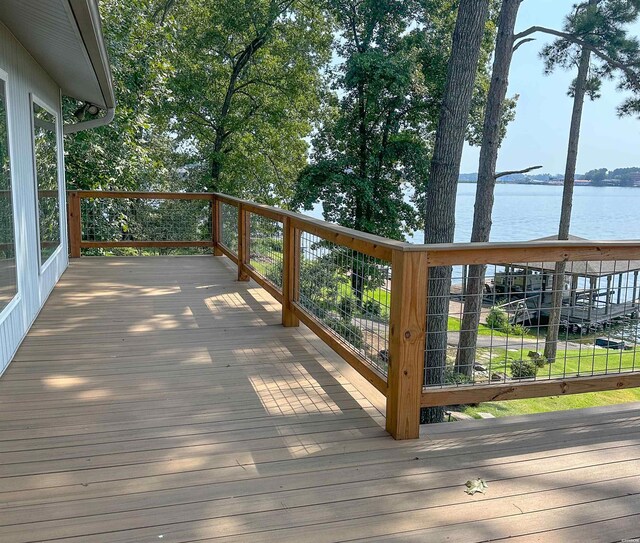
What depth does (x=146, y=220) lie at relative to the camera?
936 cm

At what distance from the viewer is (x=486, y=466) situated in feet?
8.38

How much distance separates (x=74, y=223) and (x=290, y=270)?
16.9ft

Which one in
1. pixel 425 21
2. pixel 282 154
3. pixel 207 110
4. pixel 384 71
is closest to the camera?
pixel 384 71

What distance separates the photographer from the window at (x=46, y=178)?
5.59 m

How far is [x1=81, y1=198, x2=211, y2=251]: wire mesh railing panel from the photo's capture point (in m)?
9.12

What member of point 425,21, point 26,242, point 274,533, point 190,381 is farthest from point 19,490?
point 425,21

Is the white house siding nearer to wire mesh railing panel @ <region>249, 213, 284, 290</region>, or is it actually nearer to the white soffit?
the white soffit

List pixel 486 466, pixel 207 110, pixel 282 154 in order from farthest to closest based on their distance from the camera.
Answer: pixel 282 154 < pixel 207 110 < pixel 486 466

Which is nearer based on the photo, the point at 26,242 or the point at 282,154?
the point at 26,242

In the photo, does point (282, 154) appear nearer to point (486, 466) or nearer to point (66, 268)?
point (66, 268)

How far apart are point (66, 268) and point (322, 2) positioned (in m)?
11.6

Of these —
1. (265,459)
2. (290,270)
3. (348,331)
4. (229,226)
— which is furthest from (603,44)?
(265,459)

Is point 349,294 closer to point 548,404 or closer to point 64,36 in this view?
point 64,36

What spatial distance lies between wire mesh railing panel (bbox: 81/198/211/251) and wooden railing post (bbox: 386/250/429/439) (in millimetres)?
7170
